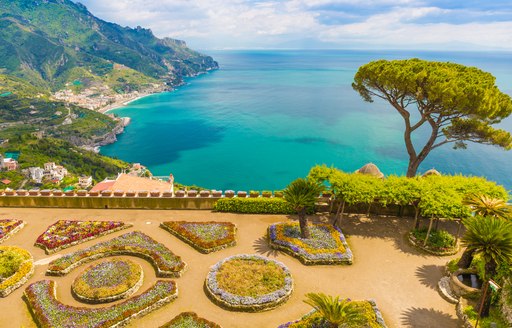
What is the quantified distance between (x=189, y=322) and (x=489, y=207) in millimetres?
20564

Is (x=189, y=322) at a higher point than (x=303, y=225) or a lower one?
lower

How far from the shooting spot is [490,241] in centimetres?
1741

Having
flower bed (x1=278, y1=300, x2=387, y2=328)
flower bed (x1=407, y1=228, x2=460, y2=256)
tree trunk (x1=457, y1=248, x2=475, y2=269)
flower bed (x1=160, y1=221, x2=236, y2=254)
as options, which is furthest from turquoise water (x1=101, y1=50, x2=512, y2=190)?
flower bed (x1=278, y1=300, x2=387, y2=328)

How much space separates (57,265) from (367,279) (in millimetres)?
21374

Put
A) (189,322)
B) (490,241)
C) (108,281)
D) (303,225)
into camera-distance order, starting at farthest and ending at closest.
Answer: (303,225), (108,281), (189,322), (490,241)

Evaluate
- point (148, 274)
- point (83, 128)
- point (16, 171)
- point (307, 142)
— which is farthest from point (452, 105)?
point (83, 128)

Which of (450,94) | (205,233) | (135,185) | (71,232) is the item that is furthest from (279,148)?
(71,232)

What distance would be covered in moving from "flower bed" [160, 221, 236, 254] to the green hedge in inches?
121

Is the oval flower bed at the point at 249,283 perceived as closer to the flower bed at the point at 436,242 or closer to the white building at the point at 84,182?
the flower bed at the point at 436,242

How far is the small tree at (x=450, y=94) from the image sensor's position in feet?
94.7

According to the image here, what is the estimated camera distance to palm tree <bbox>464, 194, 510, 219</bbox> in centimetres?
2114

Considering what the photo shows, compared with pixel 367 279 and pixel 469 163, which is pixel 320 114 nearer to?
pixel 469 163

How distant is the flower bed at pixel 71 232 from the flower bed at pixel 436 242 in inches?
936

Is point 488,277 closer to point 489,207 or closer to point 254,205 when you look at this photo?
point 489,207
